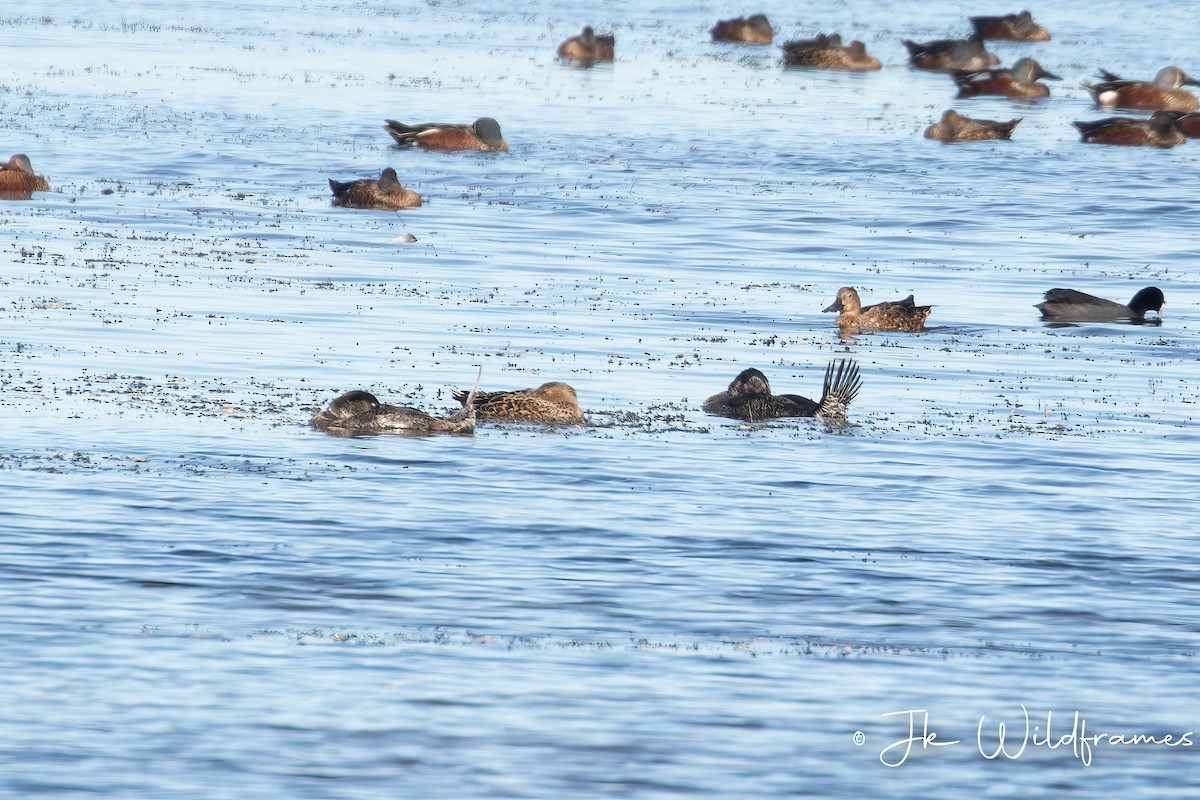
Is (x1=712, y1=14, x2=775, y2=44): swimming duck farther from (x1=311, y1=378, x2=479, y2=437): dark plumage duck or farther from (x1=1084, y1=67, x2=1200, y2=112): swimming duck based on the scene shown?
(x1=311, y1=378, x2=479, y2=437): dark plumage duck

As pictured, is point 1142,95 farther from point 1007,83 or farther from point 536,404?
point 536,404

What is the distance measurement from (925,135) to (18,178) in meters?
17.9

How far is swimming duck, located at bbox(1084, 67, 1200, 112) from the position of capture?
42406 mm

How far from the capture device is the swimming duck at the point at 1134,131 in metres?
38.0

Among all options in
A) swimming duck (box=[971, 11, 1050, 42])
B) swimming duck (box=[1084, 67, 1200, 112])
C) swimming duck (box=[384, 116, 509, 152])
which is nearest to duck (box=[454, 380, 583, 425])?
swimming duck (box=[384, 116, 509, 152])

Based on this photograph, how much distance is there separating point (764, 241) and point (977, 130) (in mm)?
12485

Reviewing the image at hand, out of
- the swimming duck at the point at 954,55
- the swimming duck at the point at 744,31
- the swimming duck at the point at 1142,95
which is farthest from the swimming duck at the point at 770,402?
the swimming duck at the point at 744,31

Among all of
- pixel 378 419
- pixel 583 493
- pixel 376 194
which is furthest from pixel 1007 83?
pixel 583 493

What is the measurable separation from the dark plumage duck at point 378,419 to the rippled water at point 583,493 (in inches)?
6.7

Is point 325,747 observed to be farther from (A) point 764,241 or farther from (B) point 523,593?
(A) point 764,241

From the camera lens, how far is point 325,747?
345 inches

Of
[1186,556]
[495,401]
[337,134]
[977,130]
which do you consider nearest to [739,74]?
[977,130]

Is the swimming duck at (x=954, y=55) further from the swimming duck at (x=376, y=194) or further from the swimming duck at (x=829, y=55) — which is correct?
the swimming duck at (x=376, y=194)

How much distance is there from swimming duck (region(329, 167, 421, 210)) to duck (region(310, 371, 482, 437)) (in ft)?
41.7
